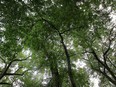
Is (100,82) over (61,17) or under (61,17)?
over

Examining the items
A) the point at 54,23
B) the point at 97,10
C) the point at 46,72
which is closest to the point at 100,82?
the point at 46,72

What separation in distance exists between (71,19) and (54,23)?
45.9 inches

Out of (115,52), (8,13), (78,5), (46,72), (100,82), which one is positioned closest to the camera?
(8,13)

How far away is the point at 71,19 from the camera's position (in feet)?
27.9

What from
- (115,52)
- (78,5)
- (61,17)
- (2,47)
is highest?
(115,52)

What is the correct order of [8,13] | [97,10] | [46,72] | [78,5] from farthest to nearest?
[46,72], [97,10], [78,5], [8,13]

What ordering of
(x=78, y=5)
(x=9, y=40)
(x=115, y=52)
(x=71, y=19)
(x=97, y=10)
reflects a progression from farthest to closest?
(x=115, y=52) < (x=97, y=10) < (x=78, y=5) < (x=71, y=19) < (x=9, y=40)

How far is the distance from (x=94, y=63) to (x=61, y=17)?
10.9 m

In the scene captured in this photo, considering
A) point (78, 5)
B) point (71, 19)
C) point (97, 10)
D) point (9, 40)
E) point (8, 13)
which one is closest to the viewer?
point (8, 13)

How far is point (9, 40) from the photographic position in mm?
7883

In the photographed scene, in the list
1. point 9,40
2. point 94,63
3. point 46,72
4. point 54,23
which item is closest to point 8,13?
point 9,40

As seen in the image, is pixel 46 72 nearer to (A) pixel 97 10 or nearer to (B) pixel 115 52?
(A) pixel 97 10

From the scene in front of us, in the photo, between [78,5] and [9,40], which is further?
[78,5]

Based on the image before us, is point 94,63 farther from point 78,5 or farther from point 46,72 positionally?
point 78,5
